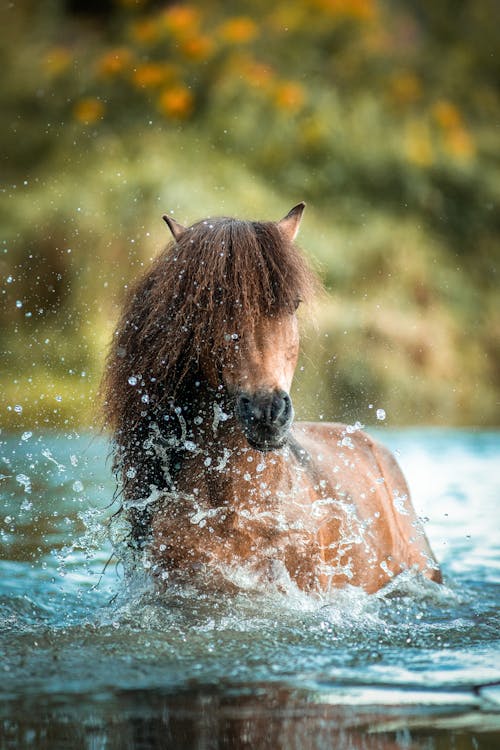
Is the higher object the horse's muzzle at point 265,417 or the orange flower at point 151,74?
the orange flower at point 151,74

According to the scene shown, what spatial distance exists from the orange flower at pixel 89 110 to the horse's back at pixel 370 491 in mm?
22839

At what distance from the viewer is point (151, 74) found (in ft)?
90.2

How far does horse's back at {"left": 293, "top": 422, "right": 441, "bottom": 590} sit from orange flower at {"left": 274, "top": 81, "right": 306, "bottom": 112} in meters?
23.9

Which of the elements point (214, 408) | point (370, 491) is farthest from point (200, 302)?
point (370, 491)

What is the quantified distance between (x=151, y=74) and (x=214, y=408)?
25.9 metres

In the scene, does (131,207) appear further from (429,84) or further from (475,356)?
(429,84)

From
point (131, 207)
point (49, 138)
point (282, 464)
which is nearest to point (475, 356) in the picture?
point (131, 207)

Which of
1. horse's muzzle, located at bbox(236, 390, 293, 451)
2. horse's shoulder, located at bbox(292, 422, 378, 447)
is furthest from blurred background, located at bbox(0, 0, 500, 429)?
horse's muzzle, located at bbox(236, 390, 293, 451)

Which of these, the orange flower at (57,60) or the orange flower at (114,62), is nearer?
the orange flower at (114,62)

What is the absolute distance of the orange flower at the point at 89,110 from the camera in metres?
25.9

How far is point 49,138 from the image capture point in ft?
83.3

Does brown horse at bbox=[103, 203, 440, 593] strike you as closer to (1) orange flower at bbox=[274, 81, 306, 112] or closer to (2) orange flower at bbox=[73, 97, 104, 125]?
(2) orange flower at bbox=[73, 97, 104, 125]

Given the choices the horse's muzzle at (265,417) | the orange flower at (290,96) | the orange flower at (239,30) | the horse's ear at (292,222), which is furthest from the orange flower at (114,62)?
the horse's muzzle at (265,417)

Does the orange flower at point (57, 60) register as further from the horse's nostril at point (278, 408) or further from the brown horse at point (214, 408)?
the horse's nostril at point (278, 408)
